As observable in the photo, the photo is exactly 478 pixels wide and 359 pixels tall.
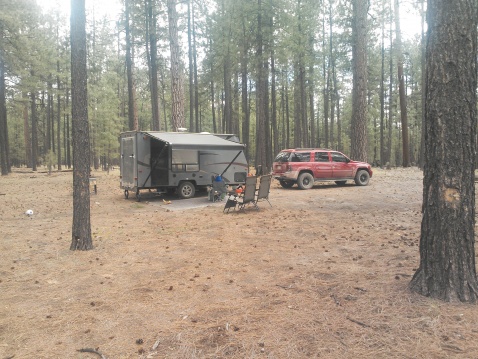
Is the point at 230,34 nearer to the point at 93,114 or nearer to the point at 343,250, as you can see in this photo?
the point at 93,114

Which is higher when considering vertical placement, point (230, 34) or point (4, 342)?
point (230, 34)

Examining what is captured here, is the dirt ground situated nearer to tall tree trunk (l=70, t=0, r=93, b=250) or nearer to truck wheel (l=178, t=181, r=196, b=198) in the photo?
tall tree trunk (l=70, t=0, r=93, b=250)

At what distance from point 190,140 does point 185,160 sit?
2.67 ft

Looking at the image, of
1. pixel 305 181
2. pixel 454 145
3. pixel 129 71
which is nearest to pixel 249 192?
pixel 305 181

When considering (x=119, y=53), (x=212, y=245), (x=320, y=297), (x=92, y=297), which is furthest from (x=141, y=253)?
(x=119, y=53)

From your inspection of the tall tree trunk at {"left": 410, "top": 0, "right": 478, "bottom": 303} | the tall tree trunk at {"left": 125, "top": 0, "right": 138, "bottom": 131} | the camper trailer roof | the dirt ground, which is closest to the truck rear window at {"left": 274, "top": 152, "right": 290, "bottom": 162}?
the camper trailer roof

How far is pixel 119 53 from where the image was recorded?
34062 millimetres

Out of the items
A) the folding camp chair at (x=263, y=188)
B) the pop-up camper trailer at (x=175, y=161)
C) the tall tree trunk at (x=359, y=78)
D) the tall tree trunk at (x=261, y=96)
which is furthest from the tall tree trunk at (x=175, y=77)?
the tall tree trunk at (x=359, y=78)

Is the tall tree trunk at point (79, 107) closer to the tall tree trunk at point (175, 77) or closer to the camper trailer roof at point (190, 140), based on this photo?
the camper trailer roof at point (190, 140)

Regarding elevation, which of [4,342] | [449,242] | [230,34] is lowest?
[4,342]

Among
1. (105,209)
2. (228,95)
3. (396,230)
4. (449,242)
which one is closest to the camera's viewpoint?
(449,242)

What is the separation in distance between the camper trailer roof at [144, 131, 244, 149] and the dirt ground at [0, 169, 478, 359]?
4448 mm

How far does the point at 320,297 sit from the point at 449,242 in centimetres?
153

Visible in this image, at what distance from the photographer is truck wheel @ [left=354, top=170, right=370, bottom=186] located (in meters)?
16.1
